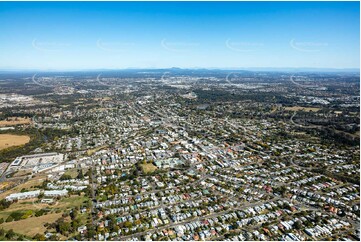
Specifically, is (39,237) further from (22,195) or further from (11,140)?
(11,140)

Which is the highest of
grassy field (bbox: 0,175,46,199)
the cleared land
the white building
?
the white building

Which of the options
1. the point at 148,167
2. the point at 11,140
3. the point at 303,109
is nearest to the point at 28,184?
the point at 148,167

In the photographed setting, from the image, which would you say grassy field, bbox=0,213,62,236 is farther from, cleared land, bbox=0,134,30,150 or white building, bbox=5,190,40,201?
cleared land, bbox=0,134,30,150

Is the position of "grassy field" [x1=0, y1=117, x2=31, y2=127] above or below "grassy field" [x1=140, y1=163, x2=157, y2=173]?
above

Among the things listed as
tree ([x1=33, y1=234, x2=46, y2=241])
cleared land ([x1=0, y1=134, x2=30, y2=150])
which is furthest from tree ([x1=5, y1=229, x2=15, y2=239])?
cleared land ([x1=0, y1=134, x2=30, y2=150])

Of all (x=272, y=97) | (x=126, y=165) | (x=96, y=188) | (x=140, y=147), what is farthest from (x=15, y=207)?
(x=272, y=97)

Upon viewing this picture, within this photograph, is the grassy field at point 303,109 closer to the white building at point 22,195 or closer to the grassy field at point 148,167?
the grassy field at point 148,167

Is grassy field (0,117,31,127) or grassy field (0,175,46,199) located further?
grassy field (0,117,31,127)
